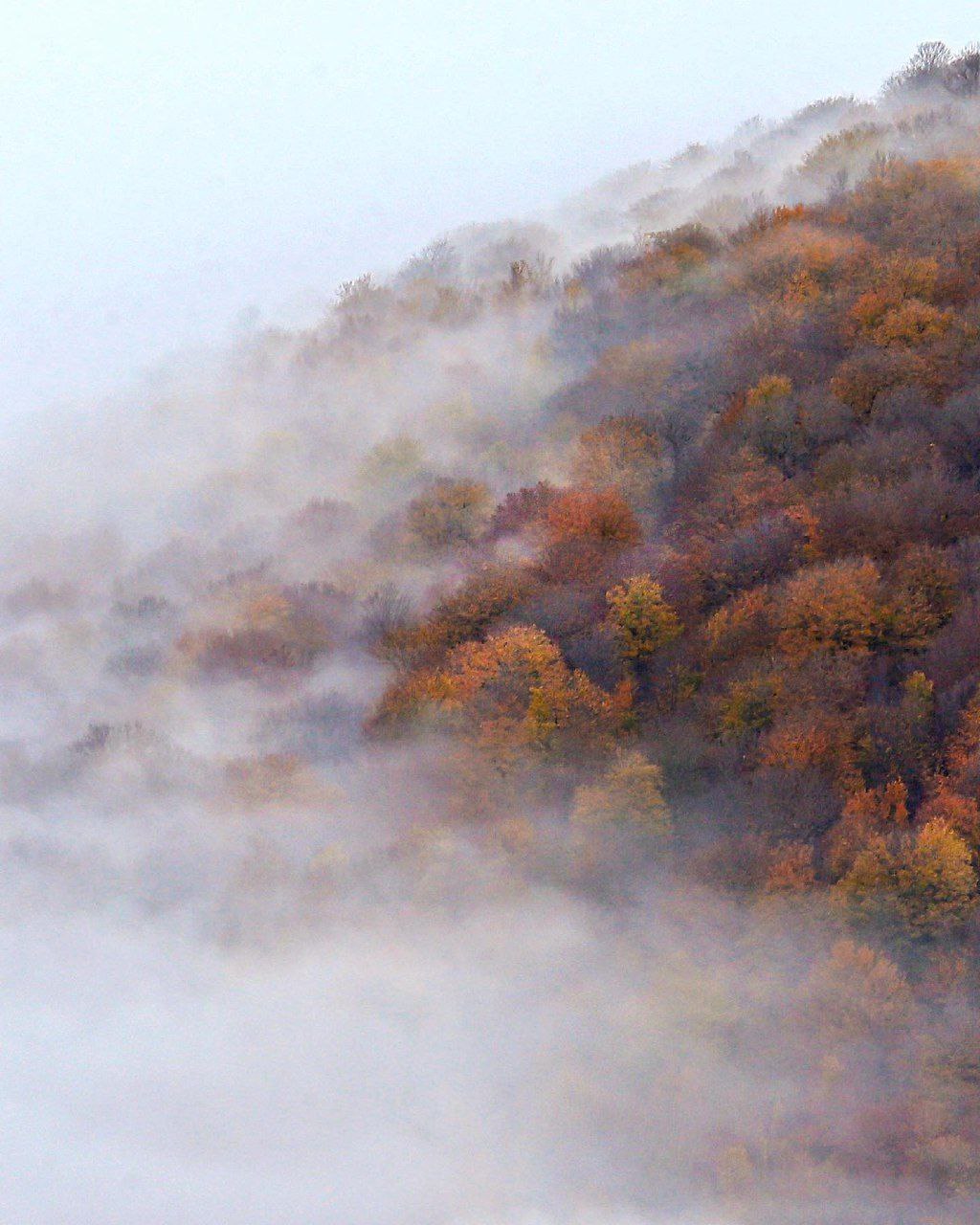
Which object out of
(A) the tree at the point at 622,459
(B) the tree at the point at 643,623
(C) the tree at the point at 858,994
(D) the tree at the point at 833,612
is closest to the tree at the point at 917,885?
(C) the tree at the point at 858,994

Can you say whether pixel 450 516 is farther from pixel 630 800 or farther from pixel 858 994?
pixel 858 994

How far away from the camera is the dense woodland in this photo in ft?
137

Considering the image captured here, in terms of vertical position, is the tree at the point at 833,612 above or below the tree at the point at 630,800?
above

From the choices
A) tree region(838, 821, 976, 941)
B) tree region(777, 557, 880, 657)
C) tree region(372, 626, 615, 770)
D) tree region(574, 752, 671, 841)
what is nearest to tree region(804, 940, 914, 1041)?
tree region(838, 821, 976, 941)

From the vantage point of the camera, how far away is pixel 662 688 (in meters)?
53.3

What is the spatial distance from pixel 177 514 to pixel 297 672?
173 ft

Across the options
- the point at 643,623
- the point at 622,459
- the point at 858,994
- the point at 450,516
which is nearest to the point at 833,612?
the point at 643,623

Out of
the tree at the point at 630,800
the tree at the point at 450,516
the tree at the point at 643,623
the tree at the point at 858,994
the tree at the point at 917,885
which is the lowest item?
the tree at the point at 858,994

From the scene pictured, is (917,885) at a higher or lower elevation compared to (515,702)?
lower

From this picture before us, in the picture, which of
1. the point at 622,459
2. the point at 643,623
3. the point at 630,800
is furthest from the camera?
the point at 622,459

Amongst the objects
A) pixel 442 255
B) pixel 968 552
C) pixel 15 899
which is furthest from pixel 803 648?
pixel 442 255

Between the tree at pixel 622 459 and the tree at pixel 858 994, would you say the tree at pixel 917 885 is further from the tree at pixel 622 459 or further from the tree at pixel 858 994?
the tree at pixel 622 459

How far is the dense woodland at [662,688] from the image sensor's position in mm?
41719

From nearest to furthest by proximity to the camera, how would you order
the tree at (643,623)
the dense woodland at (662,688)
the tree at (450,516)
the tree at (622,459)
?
the dense woodland at (662,688), the tree at (643,623), the tree at (622,459), the tree at (450,516)
